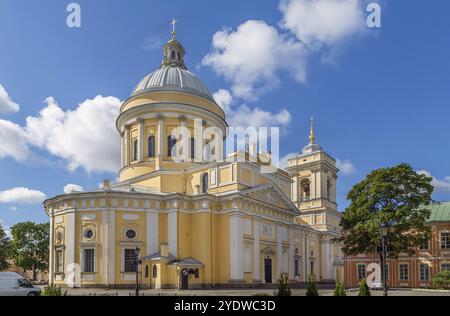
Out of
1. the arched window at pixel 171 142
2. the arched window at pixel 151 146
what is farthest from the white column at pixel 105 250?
the arched window at pixel 171 142

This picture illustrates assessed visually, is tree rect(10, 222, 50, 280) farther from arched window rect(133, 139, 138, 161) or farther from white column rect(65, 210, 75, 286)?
white column rect(65, 210, 75, 286)

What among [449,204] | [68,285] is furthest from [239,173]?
[449,204]

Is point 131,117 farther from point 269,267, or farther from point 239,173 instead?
point 269,267

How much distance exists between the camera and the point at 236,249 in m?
43.4

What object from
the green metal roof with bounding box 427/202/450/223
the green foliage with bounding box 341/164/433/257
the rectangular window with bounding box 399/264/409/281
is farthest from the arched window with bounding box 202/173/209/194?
the green metal roof with bounding box 427/202/450/223

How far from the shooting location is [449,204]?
48031 millimetres

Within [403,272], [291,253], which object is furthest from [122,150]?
[403,272]

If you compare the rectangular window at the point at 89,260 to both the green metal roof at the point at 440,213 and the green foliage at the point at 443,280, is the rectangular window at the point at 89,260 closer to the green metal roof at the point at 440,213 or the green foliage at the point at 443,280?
the green foliage at the point at 443,280

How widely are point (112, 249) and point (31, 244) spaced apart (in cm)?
3249

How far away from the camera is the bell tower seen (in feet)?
209

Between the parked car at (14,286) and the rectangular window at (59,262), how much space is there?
15.3 meters

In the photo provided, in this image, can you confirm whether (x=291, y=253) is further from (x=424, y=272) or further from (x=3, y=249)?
(x=3, y=249)

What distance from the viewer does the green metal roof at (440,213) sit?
4633 cm
